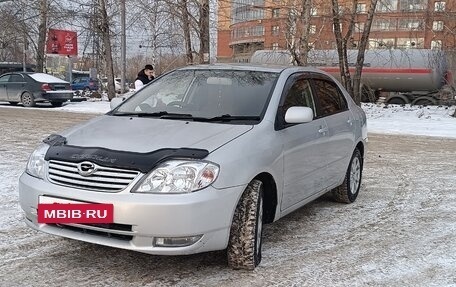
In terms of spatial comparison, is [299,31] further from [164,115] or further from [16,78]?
[164,115]

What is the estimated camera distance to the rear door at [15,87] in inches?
787

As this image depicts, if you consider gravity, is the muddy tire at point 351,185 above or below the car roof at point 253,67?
below

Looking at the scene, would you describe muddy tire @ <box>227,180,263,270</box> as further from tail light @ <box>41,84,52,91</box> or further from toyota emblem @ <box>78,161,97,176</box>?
tail light @ <box>41,84,52,91</box>

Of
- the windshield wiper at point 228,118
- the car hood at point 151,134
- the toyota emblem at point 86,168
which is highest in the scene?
the windshield wiper at point 228,118

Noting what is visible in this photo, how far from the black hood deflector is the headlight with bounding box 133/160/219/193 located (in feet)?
0.15

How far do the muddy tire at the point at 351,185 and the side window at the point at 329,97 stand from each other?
0.68 metres

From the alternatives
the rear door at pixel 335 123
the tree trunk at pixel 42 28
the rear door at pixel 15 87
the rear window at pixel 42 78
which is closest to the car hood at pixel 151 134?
the rear door at pixel 335 123

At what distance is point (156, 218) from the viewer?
325 centimetres

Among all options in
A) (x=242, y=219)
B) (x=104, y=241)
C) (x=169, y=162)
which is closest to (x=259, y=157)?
(x=242, y=219)

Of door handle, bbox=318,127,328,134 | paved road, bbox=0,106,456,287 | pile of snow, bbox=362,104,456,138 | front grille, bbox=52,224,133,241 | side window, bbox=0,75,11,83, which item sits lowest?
paved road, bbox=0,106,456,287

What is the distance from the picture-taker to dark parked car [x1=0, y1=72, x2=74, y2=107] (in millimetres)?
19562

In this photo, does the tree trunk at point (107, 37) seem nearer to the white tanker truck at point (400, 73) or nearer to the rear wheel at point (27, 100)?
the rear wheel at point (27, 100)

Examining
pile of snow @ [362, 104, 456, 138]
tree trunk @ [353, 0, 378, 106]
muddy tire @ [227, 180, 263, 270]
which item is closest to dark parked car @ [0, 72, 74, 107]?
tree trunk @ [353, 0, 378, 106]

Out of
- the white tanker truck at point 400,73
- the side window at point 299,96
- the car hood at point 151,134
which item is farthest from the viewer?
the white tanker truck at point 400,73
